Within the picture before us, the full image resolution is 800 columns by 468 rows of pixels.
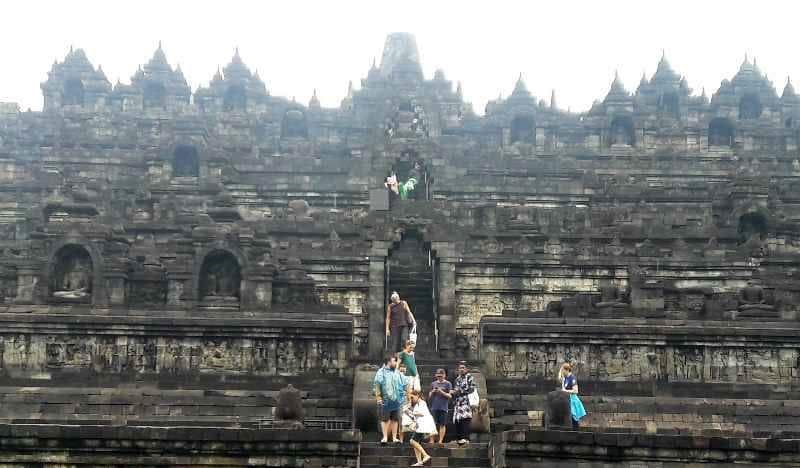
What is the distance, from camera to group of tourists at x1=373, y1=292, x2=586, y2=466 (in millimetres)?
23109

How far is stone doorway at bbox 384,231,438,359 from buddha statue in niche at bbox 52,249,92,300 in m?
8.25

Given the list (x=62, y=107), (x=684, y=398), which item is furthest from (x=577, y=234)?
(x=62, y=107)

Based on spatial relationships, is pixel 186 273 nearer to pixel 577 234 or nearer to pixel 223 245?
pixel 223 245

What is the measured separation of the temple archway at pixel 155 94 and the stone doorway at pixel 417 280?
1053 inches

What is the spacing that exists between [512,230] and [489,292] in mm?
3214

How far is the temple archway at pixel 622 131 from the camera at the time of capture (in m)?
55.6

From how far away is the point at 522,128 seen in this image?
57.8 m

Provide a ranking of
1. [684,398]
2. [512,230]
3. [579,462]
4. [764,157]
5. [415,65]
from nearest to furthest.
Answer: [579,462] < [684,398] < [512,230] < [764,157] < [415,65]

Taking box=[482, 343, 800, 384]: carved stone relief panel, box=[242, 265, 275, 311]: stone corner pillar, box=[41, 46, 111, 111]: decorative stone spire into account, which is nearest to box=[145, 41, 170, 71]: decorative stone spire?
box=[41, 46, 111, 111]: decorative stone spire

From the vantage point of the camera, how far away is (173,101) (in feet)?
197

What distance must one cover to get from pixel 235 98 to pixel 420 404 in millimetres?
40670

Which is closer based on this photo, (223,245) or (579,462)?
(579,462)

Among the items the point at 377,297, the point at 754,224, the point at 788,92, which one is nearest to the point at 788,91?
the point at 788,92

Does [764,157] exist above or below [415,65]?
below
